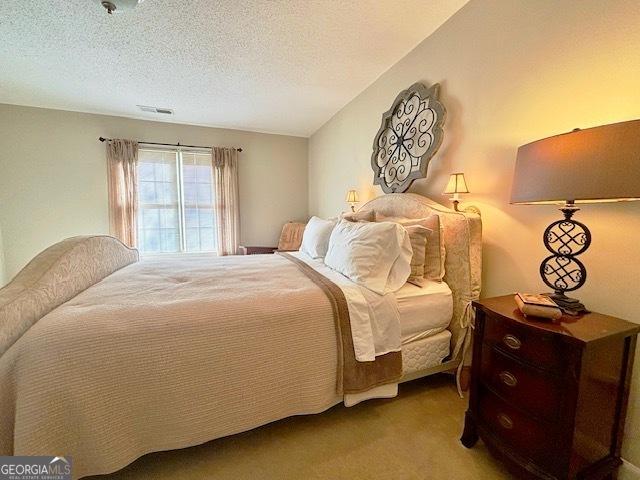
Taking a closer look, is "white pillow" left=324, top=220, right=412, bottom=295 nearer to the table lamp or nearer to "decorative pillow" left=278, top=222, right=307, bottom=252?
the table lamp

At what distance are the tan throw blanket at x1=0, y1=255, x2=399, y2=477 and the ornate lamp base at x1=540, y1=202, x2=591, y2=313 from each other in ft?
2.77

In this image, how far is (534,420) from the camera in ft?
3.24

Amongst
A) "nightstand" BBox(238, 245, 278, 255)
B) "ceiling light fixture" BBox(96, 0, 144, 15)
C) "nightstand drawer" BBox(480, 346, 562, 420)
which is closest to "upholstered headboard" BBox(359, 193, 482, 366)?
"nightstand drawer" BBox(480, 346, 562, 420)

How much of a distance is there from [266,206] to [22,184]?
3057 millimetres

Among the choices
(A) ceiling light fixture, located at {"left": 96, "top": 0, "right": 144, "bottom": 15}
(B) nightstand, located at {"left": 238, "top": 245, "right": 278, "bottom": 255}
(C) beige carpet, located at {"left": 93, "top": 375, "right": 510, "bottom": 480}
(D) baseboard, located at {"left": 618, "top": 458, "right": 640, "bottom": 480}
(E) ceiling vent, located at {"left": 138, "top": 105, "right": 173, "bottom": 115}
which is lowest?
(C) beige carpet, located at {"left": 93, "top": 375, "right": 510, "bottom": 480}

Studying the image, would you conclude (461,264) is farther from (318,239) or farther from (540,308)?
(318,239)

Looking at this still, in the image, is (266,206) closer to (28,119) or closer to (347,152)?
(347,152)

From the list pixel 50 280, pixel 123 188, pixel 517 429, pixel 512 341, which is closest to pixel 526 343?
pixel 512 341

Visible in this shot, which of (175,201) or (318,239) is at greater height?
(175,201)

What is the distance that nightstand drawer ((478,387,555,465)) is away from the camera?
3.12ft

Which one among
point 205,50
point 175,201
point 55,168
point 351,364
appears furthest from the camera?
point 175,201

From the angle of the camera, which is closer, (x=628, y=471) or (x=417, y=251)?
(x=628, y=471)

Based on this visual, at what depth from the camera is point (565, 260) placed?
1280 millimetres

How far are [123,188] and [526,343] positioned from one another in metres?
4.56
